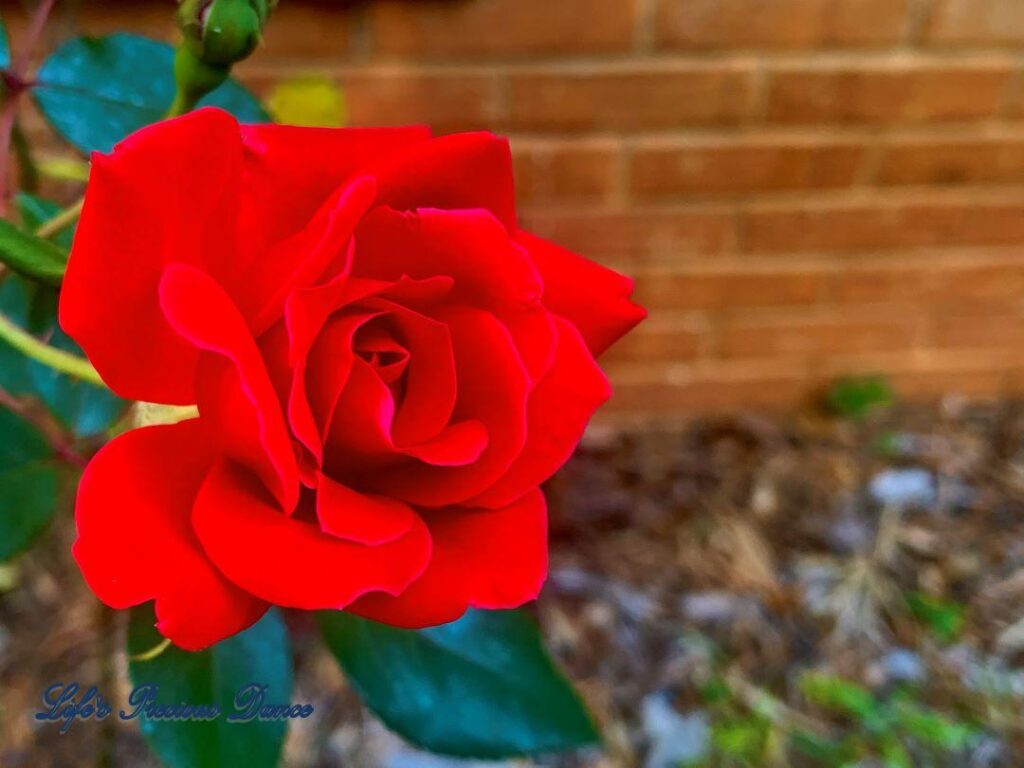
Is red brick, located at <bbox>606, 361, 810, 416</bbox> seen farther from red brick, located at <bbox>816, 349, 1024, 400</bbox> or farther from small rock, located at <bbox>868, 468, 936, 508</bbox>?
small rock, located at <bbox>868, 468, 936, 508</bbox>

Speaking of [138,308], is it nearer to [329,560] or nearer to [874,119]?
[329,560]

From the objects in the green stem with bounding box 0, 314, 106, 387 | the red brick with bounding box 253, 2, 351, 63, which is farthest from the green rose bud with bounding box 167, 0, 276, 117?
the red brick with bounding box 253, 2, 351, 63

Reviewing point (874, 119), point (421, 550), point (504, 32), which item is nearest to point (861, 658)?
point (874, 119)

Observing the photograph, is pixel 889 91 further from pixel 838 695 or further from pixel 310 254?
pixel 310 254

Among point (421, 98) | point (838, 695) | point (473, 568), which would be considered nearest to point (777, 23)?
point (421, 98)

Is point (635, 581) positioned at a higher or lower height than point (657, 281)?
lower
